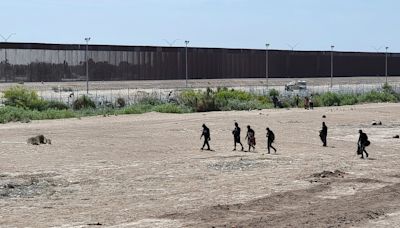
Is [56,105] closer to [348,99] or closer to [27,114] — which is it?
[27,114]

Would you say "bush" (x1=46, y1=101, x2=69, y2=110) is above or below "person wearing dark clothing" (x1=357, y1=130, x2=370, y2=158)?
above

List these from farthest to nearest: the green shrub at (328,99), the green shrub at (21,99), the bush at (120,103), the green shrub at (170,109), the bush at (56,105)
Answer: the green shrub at (328,99) < the bush at (120,103) < the green shrub at (170,109) < the bush at (56,105) < the green shrub at (21,99)

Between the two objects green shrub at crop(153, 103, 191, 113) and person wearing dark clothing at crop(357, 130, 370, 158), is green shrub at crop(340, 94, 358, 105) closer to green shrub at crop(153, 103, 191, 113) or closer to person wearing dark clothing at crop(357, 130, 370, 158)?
green shrub at crop(153, 103, 191, 113)

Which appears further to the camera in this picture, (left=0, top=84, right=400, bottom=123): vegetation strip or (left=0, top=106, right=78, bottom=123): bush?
(left=0, top=84, right=400, bottom=123): vegetation strip

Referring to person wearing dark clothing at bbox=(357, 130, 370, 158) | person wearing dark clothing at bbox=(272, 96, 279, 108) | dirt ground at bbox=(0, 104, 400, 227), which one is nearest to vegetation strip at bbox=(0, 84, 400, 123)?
person wearing dark clothing at bbox=(272, 96, 279, 108)

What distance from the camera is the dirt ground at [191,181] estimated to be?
690 inches

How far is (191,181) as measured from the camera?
23625 mm

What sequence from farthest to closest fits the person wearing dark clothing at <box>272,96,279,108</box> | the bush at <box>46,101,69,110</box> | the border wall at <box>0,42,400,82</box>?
1. the border wall at <box>0,42,400,82</box>
2. the person wearing dark clothing at <box>272,96,279,108</box>
3. the bush at <box>46,101,69,110</box>

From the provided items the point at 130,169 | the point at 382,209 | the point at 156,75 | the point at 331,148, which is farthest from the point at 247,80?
the point at 382,209

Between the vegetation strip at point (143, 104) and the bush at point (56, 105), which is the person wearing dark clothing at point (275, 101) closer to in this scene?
the vegetation strip at point (143, 104)

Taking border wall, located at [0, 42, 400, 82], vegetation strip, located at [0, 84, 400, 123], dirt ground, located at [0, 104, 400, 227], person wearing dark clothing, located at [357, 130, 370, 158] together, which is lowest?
dirt ground, located at [0, 104, 400, 227]

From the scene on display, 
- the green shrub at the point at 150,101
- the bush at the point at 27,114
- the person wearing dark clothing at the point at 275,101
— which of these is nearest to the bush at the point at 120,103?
the green shrub at the point at 150,101

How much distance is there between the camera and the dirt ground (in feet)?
57.5

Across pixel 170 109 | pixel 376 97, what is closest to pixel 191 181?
pixel 170 109
